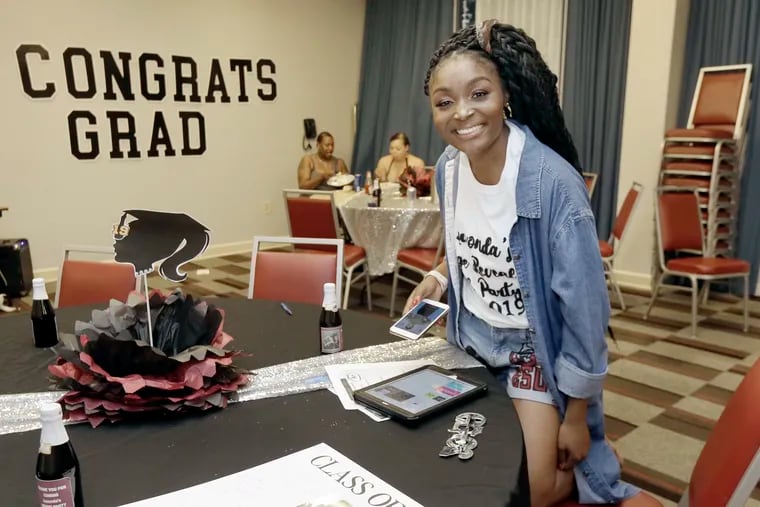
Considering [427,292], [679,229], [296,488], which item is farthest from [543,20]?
[296,488]

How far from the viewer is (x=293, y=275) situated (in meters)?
2.11

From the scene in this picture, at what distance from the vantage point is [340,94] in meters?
6.61

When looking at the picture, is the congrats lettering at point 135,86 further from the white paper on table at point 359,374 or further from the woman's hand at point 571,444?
the woman's hand at point 571,444

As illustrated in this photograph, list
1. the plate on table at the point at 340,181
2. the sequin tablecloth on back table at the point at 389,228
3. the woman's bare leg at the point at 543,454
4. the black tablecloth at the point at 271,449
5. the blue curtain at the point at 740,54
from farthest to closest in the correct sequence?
1. the plate on table at the point at 340,181
2. the blue curtain at the point at 740,54
3. the sequin tablecloth on back table at the point at 389,228
4. the woman's bare leg at the point at 543,454
5. the black tablecloth at the point at 271,449

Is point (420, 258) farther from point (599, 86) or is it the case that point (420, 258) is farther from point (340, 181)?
point (599, 86)

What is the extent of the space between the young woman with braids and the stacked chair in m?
3.08

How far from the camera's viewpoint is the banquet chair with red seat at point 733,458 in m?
0.91

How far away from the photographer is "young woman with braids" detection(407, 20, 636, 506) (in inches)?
48.0

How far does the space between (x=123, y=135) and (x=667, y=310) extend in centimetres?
448

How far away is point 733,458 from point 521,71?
821mm

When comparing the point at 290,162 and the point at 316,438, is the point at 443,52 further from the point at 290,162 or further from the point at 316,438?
the point at 290,162

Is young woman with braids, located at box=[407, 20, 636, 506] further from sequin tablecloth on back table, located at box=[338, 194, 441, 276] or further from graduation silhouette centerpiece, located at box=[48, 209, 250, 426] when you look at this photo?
sequin tablecloth on back table, located at box=[338, 194, 441, 276]

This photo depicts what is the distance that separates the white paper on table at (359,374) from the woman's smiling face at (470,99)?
0.51 m

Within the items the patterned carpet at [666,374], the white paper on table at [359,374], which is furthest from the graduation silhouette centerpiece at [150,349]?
the patterned carpet at [666,374]
